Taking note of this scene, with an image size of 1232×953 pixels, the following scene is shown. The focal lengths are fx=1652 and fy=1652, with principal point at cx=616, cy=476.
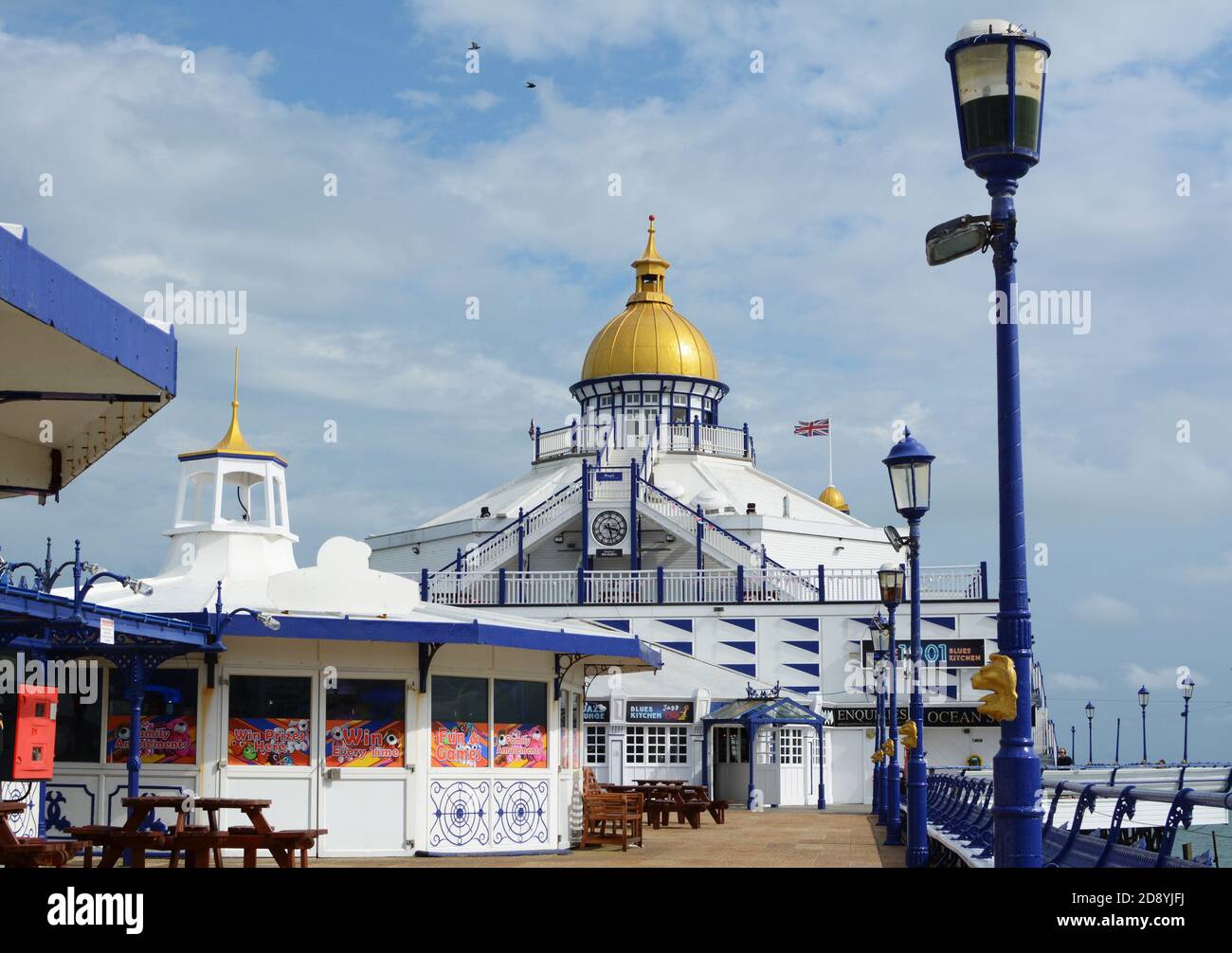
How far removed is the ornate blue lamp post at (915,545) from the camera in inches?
647

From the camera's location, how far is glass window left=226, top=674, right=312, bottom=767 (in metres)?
18.8

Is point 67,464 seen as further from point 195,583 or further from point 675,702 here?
point 675,702

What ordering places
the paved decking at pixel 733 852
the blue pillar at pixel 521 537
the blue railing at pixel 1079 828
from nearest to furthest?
1. the blue railing at pixel 1079 828
2. the paved decking at pixel 733 852
3. the blue pillar at pixel 521 537

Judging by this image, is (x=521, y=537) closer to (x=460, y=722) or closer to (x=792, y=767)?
(x=792, y=767)

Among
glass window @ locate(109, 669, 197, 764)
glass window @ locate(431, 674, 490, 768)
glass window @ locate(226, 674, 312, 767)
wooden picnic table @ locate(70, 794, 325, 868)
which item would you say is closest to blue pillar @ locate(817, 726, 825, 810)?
glass window @ locate(431, 674, 490, 768)

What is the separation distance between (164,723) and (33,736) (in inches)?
58.8

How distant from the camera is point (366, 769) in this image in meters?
19.0

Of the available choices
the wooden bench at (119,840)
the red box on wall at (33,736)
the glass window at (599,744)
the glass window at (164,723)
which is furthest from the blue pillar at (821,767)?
the wooden bench at (119,840)

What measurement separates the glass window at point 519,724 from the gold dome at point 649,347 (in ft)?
133

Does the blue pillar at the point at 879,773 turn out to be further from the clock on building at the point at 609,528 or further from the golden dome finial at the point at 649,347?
the golden dome finial at the point at 649,347

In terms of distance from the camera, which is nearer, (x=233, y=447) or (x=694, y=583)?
(x=233, y=447)

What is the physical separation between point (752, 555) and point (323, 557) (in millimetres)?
27935

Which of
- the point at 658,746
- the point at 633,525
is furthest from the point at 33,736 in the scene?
the point at 633,525
